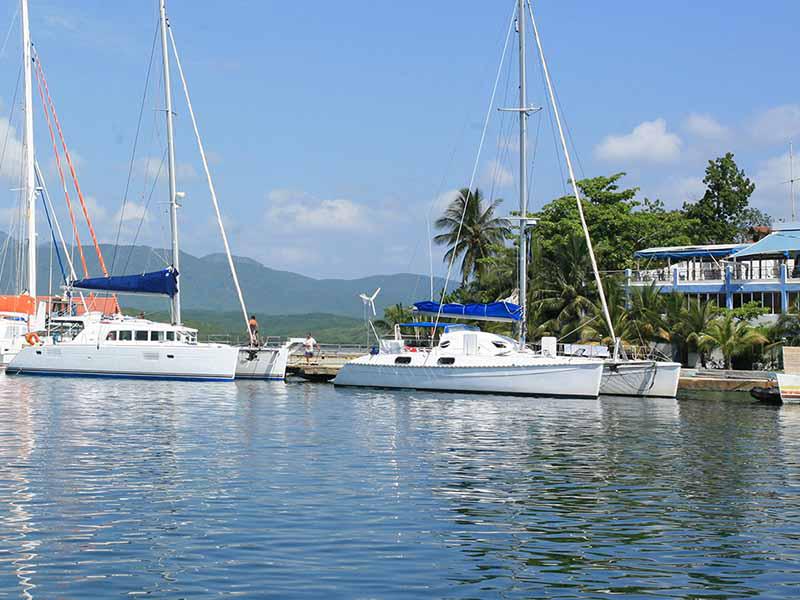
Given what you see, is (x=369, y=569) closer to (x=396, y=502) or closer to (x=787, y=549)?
(x=396, y=502)

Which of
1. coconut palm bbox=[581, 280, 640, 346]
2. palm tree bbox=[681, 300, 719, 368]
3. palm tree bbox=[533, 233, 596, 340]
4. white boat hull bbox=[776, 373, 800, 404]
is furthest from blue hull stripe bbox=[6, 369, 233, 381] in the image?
white boat hull bbox=[776, 373, 800, 404]

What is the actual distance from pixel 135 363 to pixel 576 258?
2364 cm

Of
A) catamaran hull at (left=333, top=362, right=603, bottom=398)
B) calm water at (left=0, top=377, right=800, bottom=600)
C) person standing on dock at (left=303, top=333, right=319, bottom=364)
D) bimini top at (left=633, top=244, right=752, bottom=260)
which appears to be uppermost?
bimini top at (left=633, top=244, right=752, bottom=260)

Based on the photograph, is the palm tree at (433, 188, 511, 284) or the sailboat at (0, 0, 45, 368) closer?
the sailboat at (0, 0, 45, 368)

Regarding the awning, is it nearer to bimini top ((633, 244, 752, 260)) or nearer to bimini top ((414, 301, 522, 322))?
bimini top ((633, 244, 752, 260))

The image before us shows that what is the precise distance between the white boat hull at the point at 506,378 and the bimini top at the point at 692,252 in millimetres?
23980

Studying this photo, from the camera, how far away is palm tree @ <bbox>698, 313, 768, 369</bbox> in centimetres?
5194

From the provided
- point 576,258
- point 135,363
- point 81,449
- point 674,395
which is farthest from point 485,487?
point 576,258

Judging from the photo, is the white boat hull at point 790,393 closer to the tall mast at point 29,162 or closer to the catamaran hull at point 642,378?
the catamaran hull at point 642,378

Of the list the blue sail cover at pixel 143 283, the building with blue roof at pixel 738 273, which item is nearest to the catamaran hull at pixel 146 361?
the blue sail cover at pixel 143 283

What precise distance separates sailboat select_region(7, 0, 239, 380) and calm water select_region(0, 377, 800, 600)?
1428 centimetres

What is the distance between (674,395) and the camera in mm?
43250

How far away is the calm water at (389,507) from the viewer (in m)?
12.5

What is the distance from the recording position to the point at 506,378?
41.9 m
